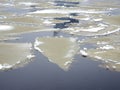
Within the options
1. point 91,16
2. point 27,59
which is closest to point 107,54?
point 27,59

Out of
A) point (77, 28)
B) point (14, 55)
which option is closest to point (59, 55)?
point (14, 55)

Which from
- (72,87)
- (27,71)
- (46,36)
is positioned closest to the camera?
(72,87)

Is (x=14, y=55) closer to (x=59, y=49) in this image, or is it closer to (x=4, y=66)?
(x=4, y=66)

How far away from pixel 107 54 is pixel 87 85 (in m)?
5.11

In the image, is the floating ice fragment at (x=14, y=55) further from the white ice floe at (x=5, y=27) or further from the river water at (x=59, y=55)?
the white ice floe at (x=5, y=27)

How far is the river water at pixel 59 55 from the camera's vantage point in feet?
46.8

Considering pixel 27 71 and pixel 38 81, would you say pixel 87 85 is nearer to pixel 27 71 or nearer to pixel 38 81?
pixel 38 81

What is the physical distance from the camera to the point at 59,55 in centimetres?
1817

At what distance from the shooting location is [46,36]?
23438mm

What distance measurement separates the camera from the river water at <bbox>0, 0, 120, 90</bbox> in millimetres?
14266

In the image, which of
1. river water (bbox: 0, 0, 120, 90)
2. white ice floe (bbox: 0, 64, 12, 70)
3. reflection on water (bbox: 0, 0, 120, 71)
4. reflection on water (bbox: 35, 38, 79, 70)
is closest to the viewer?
river water (bbox: 0, 0, 120, 90)

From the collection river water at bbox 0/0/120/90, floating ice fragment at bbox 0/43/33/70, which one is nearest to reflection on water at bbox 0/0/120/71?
river water at bbox 0/0/120/90

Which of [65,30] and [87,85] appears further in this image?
[65,30]

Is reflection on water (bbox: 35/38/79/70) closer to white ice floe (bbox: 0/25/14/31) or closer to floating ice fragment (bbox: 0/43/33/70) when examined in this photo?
floating ice fragment (bbox: 0/43/33/70)
